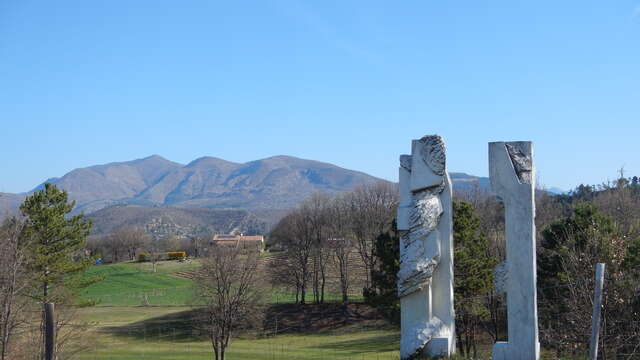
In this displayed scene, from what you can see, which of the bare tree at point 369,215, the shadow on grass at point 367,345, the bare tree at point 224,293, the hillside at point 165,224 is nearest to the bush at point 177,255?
the bare tree at point 369,215

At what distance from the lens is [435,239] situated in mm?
14492

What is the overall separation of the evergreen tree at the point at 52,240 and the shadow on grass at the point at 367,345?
14.4m

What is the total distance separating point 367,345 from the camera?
39.2 metres

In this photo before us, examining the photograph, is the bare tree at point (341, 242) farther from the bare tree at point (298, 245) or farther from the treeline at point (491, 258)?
the bare tree at point (298, 245)

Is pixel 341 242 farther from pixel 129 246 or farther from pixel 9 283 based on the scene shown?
pixel 129 246

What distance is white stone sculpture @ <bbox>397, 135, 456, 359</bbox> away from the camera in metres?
14.4

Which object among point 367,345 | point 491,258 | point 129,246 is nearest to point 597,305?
point 491,258

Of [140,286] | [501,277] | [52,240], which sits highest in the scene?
[52,240]

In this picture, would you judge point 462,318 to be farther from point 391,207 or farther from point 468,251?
point 391,207

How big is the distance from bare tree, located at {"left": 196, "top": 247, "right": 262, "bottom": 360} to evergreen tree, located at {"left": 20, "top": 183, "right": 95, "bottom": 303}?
20.6 ft

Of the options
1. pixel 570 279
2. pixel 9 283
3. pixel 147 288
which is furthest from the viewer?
pixel 147 288

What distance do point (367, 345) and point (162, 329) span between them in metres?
16.4

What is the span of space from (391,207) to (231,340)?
14982mm

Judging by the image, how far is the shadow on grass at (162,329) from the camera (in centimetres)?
4609
